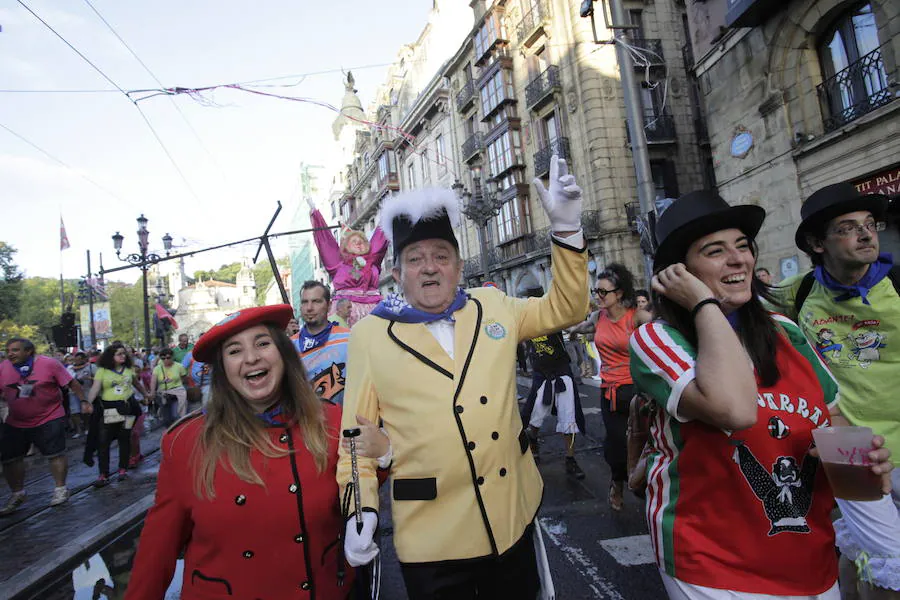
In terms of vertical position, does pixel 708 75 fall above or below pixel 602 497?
above

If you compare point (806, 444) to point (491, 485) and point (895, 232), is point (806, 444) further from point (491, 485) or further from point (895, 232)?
point (895, 232)

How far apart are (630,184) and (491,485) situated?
21.1m

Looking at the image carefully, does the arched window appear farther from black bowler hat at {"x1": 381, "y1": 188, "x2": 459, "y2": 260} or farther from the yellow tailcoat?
the yellow tailcoat

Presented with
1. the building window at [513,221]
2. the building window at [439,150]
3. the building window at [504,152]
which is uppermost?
the building window at [439,150]

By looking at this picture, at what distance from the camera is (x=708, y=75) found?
13.6 meters

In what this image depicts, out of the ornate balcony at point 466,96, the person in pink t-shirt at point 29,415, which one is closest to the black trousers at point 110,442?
the person in pink t-shirt at point 29,415

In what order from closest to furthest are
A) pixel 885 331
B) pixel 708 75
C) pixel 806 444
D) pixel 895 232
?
pixel 806 444
pixel 885 331
pixel 895 232
pixel 708 75

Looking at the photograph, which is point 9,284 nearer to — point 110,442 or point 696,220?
point 110,442

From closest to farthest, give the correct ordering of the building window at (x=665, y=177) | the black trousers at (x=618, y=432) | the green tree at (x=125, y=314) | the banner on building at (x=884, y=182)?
1. the black trousers at (x=618, y=432)
2. the banner on building at (x=884, y=182)
3. the building window at (x=665, y=177)
4. the green tree at (x=125, y=314)

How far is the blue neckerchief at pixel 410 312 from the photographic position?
7.32ft

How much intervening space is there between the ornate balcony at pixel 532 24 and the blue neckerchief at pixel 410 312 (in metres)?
23.8

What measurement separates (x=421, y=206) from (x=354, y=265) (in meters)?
5.31

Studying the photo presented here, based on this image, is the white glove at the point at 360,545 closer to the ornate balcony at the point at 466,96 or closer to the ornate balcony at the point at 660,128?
the ornate balcony at the point at 660,128

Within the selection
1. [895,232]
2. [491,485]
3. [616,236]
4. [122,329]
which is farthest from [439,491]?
[122,329]
